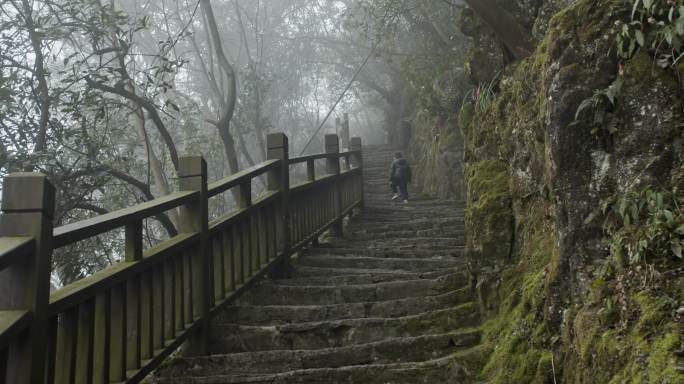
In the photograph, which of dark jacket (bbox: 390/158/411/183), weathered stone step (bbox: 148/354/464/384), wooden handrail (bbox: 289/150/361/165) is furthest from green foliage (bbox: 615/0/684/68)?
dark jacket (bbox: 390/158/411/183)

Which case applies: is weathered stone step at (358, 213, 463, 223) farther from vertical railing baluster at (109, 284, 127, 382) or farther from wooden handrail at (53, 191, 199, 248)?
vertical railing baluster at (109, 284, 127, 382)

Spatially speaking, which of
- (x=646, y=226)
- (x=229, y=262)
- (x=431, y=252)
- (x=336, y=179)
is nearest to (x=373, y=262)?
(x=431, y=252)

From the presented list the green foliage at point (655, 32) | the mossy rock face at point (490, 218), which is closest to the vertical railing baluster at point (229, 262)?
the mossy rock face at point (490, 218)

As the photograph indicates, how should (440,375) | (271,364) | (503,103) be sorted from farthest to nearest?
(503,103) < (271,364) < (440,375)

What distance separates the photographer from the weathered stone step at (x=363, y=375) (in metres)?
3.96

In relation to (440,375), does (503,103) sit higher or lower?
higher

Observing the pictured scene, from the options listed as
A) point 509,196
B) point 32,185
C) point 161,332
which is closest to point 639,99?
point 509,196

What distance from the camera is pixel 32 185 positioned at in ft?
9.03

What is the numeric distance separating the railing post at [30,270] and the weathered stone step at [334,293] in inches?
122

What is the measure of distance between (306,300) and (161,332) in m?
2.01

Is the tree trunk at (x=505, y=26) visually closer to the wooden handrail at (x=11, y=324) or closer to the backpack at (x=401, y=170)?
the wooden handrail at (x=11, y=324)

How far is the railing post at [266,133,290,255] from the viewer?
21.6 feet

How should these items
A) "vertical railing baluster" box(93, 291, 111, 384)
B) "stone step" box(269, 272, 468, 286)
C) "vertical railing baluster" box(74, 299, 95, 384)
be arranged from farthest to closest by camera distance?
"stone step" box(269, 272, 468, 286)
"vertical railing baluster" box(93, 291, 111, 384)
"vertical railing baluster" box(74, 299, 95, 384)

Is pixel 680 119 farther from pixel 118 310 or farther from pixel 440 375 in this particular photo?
pixel 118 310
